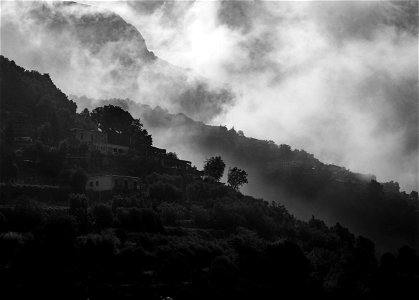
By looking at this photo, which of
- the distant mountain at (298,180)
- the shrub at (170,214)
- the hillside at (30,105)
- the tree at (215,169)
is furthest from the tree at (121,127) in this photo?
the distant mountain at (298,180)

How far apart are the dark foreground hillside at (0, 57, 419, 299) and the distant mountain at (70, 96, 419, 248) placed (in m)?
21.8

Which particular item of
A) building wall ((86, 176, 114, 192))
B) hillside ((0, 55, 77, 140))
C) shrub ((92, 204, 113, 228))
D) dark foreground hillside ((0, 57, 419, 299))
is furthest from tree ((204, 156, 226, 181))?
shrub ((92, 204, 113, 228))

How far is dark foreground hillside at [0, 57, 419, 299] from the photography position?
189 ft

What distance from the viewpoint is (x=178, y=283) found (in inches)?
2365

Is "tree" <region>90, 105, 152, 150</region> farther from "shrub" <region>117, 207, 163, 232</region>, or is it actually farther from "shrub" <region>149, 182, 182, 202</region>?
"shrub" <region>117, 207, 163, 232</region>

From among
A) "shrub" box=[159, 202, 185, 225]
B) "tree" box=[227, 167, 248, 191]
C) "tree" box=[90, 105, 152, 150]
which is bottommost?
"shrub" box=[159, 202, 185, 225]

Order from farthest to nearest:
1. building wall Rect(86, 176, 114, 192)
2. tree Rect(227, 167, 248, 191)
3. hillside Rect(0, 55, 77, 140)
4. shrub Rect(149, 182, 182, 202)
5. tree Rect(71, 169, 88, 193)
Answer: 1. tree Rect(227, 167, 248, 191)
2. hillside Rect(0, 55, 77, 140)
3. shrub Rect(149, 182, 182, 202)
4. building wall Rect(86, 176, 114, 192)
5. tree Rect(71, 169, 88, 193)

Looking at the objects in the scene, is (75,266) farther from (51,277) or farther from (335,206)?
(335,206)

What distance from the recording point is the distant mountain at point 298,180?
4545 inches

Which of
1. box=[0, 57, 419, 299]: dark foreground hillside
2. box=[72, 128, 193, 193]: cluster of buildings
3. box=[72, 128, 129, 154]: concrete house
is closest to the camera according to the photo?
box=[0, 57, 419, 299]: dark foreground hillside

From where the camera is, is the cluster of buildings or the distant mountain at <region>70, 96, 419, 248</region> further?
the distant mountain at <region>70, 96, 419, 248</region>

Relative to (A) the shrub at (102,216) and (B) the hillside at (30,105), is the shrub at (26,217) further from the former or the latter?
(B) the hillside at (30,105)

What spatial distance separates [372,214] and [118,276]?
214ft

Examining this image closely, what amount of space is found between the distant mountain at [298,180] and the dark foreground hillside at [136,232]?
21.8 metres
